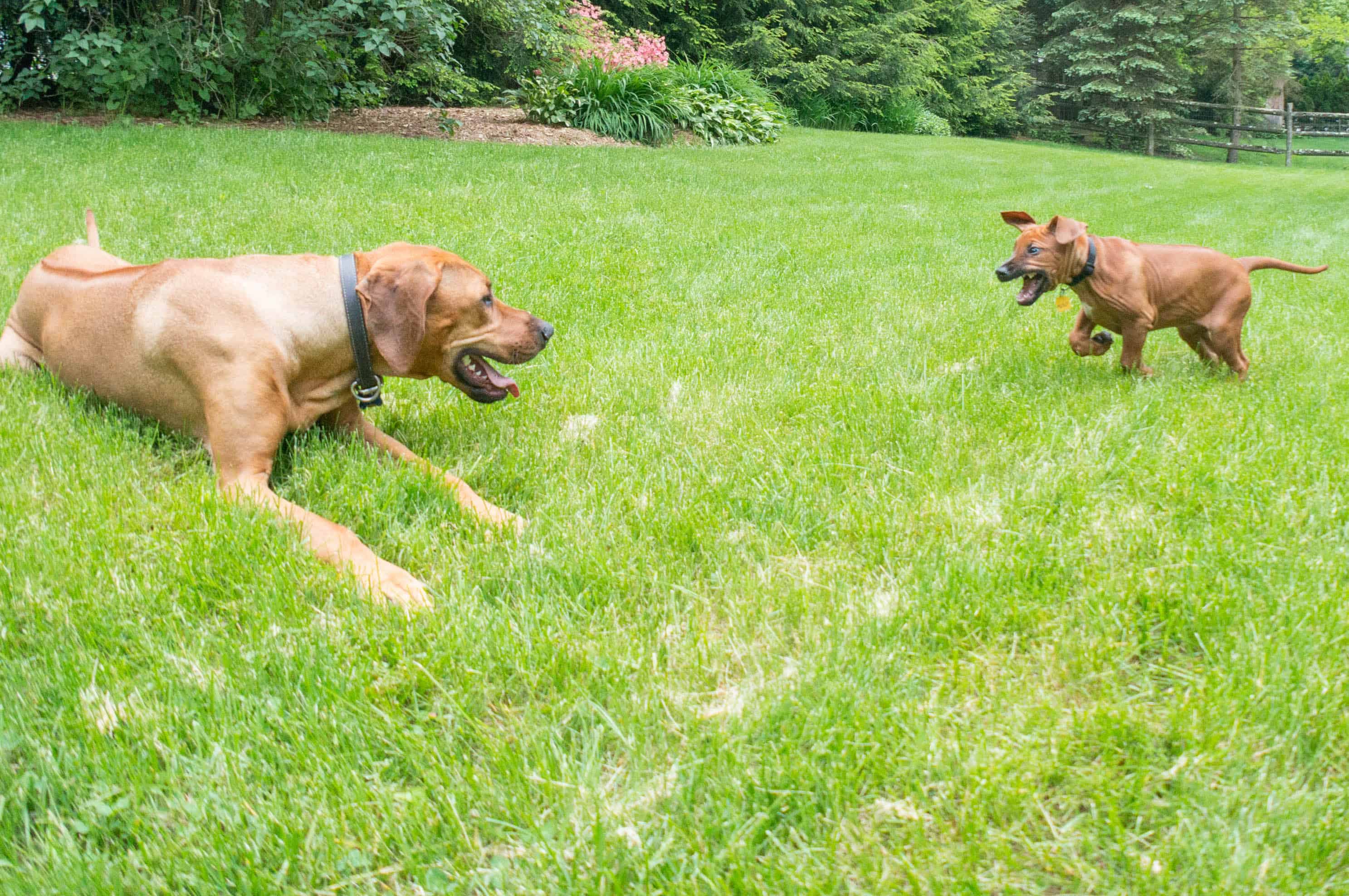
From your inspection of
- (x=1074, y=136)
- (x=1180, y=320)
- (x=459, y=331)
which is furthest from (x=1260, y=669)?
(x=1074, y=136)

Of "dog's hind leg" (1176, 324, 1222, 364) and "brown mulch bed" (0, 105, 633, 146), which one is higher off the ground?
"brown mulch bed" (0, 105, 633, 146)

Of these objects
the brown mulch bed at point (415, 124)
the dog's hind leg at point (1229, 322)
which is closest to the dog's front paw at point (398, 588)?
the dog's hind leg at point (1229, 322)

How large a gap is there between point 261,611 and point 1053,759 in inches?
70.5

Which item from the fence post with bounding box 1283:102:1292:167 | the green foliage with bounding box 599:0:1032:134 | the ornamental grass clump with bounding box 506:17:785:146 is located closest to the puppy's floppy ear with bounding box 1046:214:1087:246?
the ornamental grass clump with bounding box 506:17:785:146

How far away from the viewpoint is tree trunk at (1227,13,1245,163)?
31.8 metres

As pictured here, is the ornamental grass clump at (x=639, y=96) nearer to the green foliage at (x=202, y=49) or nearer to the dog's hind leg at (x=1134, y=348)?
the green foliage at (x=202, y=49)

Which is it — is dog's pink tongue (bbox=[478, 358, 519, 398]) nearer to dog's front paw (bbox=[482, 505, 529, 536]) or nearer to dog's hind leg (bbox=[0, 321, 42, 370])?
dog's front paw (bbox=[482, 505, 529, 536])

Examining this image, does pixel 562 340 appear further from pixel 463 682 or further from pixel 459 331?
pixel 463 682

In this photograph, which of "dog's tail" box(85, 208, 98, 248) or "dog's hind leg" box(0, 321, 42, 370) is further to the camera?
"dog's tail" box(85, 208, 98, 248)

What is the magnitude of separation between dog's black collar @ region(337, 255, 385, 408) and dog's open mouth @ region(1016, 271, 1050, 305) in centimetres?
293

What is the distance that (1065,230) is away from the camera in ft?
14.6

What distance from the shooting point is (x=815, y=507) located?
298 cm

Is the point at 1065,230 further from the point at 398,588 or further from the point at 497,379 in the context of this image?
the point at 398,588

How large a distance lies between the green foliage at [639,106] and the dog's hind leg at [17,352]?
13.2m
